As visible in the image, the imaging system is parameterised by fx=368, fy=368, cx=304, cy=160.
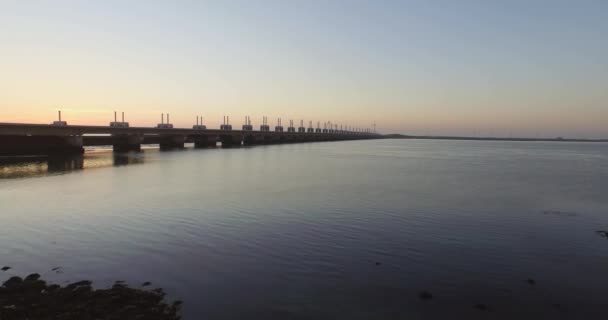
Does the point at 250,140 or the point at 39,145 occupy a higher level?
the point at 250,140

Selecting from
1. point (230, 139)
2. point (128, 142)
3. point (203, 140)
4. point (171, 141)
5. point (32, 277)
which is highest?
point (230, 139)

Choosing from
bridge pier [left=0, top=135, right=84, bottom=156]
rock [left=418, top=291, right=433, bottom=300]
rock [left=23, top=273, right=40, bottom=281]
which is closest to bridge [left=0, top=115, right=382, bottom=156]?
bridge pier [left=0, top=135, right=84, bottom=156]

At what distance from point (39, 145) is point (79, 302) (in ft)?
237

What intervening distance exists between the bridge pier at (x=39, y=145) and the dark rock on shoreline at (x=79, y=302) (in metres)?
66.6

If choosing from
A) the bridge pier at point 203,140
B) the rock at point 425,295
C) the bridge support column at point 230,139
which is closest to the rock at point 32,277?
the rock at point 425,295

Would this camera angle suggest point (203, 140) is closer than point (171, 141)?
No

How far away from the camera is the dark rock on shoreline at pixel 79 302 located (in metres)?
8.15

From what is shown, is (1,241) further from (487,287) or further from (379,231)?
(487,287)

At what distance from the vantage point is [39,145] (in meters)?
67.0

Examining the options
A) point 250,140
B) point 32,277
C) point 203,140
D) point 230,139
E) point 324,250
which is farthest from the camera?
point 250,140

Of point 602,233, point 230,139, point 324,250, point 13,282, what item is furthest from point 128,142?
point 602,233

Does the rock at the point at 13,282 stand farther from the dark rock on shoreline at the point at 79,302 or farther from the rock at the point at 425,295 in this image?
the rock at the point at 425,295

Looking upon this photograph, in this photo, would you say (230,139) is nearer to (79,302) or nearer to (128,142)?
(128,142)

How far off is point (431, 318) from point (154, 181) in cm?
3210
